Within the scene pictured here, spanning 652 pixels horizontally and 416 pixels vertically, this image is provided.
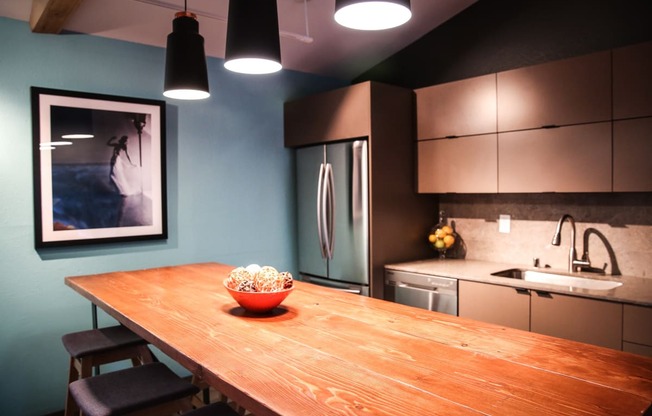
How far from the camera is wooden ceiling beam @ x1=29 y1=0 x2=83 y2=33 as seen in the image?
2.46 metres

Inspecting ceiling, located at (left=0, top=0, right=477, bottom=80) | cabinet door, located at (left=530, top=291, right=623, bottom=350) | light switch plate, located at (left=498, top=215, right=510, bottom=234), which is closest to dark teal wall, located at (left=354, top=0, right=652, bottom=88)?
ceiling, located at (left=0, top=0, right=477, bottom=80)

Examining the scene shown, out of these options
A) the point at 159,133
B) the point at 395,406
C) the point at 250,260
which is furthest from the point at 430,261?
the point at 395,406

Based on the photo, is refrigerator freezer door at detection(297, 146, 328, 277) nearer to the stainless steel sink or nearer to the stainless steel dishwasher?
the stainless steel dishwasher

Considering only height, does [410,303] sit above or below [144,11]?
below

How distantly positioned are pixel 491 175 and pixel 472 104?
1.66 feet

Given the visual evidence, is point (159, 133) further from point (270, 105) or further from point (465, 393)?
point (465, 393)

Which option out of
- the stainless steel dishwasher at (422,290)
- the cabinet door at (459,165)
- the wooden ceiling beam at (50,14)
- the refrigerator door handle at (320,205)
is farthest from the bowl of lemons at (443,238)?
the wooden ceiling beam at (50,14)

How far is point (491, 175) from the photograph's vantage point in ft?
10.6

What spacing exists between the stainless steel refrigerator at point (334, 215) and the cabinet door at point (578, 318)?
1199 mm

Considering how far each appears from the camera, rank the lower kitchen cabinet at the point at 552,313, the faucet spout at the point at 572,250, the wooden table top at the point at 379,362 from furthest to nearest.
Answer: the faucet spout at the point at 572,250 < the lower kitchen cabinet at the point at 552,313 < the wooden table top at the point at 379,362

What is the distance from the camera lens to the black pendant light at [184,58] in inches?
83.1

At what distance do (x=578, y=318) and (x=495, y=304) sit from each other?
46 cm

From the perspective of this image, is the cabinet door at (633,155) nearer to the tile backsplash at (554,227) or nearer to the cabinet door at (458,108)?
the tile backsplash at (554,227)

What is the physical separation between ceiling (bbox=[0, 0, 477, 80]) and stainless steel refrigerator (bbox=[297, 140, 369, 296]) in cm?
Answer: 80
